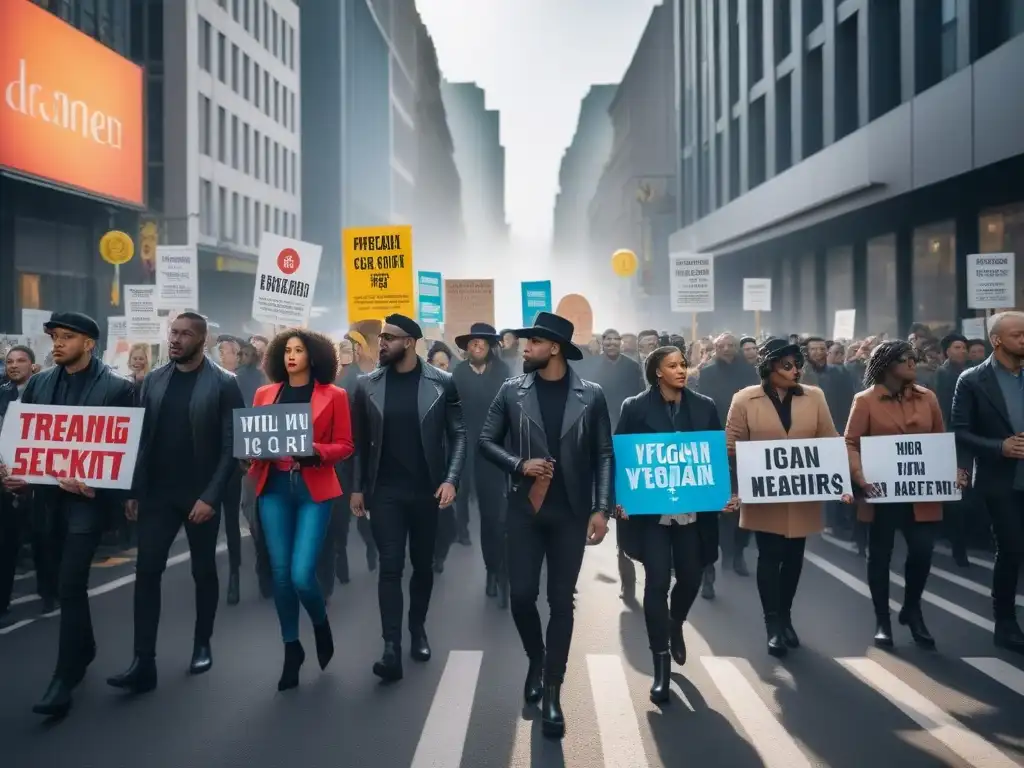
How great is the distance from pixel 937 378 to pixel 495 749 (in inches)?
318

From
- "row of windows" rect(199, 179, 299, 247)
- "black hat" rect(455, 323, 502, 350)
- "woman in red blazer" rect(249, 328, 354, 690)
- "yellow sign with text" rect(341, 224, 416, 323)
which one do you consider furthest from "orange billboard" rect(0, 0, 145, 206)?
"woman in red blazer" rect(249, 328, 354, 690)

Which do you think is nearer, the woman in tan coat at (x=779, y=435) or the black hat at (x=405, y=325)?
the black hat at (x=405, y=325)

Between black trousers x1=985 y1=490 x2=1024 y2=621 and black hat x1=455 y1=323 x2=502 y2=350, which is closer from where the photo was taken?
black trousers x1=985 y1=490 x2=1024 y2=621

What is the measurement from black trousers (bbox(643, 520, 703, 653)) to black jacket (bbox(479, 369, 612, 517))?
0.51 m

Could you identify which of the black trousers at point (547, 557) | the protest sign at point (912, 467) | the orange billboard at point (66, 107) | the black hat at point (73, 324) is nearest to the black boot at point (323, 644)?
the black trousers at point (547, 557)

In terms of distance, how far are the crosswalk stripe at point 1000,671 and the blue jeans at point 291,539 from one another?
3.92 metres

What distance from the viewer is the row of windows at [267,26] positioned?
56719 millimetres

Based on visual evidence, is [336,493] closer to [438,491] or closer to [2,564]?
[438,491]

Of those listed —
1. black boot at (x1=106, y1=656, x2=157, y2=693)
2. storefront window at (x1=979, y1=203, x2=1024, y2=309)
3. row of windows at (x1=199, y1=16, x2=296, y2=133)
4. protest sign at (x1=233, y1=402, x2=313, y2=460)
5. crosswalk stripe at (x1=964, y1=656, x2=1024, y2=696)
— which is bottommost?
crosswalk stripe at (x1=964, y1=656, x2=1024, y2=696)

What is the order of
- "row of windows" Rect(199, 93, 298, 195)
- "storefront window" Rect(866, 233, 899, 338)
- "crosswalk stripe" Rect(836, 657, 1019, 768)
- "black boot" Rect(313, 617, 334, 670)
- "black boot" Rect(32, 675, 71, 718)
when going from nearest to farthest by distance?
"crosswalk stripe" Rect(836, 657, 1019, 768)
"black boot" Rect(32, 675, 71, 718)
"black boot" Rect(313, 617, 334, 670)
"storefront window" Rect(866, 233, 899, 338)
"row of windows" Rect(199, 93, 298, 195)

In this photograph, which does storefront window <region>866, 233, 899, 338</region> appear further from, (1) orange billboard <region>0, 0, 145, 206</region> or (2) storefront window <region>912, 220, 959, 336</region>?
(1) orange billboard <region>0, 0, 145, 206</region>

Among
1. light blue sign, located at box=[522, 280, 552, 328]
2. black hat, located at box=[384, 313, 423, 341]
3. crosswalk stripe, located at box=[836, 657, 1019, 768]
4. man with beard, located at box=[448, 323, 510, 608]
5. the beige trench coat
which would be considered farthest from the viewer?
light blue sign, located at box=[522, 280, 552, 328]

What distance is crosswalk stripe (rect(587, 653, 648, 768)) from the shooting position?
17.8 ft

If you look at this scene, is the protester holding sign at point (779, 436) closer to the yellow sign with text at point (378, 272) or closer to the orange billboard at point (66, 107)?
the yellow sign with text at point (378, 272)
